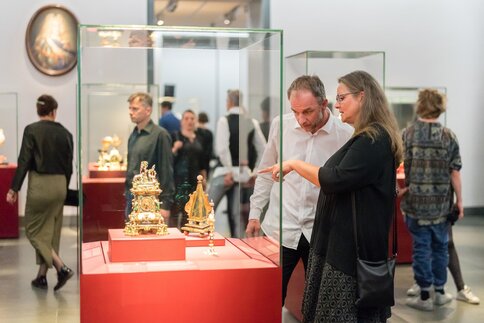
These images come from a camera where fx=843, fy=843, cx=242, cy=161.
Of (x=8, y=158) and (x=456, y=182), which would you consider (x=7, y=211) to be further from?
(x=456, y=182)

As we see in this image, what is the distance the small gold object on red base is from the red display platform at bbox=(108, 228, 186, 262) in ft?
1.09

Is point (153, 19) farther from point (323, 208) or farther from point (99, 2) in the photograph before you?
A: point (323, 208)

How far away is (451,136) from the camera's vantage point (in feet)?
20.7

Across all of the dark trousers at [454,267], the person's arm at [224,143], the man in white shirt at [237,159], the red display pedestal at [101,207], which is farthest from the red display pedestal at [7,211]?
the red display pedestal at [101,207]

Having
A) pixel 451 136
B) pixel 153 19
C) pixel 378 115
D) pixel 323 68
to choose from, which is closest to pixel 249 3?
pixel 153 19

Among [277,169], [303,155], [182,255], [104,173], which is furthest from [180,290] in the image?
[104,173]

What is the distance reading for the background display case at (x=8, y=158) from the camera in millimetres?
10055

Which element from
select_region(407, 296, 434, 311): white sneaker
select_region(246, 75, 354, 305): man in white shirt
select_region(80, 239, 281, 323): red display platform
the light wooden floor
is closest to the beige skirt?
the light wooden floor

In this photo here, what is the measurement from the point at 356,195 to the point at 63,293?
4.07 meters

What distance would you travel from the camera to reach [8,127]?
34.2 ft

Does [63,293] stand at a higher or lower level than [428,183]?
lower

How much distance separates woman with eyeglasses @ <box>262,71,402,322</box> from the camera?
135 inches

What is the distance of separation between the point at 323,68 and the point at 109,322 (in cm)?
493

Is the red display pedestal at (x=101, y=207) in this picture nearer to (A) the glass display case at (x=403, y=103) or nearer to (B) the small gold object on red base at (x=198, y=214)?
(B) the small gold object on red base at (x=198, y=214)
